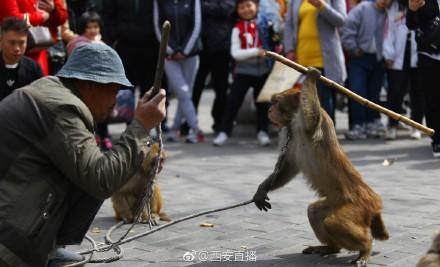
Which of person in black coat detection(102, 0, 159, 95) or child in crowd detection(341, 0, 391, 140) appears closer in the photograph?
person in black coat detection(102, 0, 159, 95)

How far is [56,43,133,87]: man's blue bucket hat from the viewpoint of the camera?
3.76m

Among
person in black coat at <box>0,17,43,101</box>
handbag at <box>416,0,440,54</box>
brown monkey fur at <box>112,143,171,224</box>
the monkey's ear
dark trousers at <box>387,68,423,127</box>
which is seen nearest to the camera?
the monkey's ear

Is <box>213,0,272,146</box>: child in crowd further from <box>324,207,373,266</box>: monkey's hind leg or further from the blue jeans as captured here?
<box>324,207,373,266</box>: monkey's hind leg

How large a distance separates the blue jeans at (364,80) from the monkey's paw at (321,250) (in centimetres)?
545

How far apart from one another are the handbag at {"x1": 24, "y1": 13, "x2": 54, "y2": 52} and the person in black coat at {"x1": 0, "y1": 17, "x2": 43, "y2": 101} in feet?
1.56

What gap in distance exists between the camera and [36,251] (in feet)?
12.2

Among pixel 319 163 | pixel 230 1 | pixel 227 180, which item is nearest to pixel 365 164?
pixel 227 180

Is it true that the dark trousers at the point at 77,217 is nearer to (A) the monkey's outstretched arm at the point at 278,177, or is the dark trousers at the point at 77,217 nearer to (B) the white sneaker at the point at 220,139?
(A) the monkey's outstretched arm at the point at 278,177

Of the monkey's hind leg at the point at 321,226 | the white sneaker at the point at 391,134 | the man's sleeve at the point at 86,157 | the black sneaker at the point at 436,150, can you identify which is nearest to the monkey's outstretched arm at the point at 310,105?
the monkey's hind leg at the point at 321,226

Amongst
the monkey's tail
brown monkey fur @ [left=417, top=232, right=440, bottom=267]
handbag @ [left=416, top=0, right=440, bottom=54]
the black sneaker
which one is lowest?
the black sneaker

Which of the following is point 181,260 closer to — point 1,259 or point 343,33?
point 1,259

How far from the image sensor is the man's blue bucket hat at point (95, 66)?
376cm

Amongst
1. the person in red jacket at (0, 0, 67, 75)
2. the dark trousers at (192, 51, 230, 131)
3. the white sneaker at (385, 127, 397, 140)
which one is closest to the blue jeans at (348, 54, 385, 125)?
the white sneaker at (385, 127, 397, 140)

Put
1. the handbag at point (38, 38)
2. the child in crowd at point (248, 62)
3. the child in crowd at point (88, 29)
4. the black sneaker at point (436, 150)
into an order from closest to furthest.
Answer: the handbag at point (38, 38), the black sneaker at point (436, 150), the child in crowd at point (88, 29), the child in crowd at point (248, 62)
